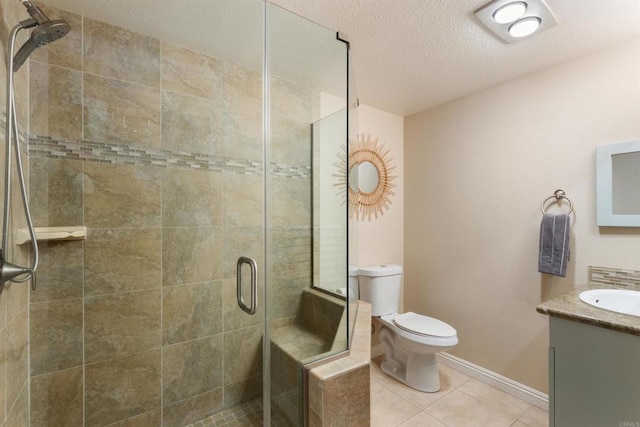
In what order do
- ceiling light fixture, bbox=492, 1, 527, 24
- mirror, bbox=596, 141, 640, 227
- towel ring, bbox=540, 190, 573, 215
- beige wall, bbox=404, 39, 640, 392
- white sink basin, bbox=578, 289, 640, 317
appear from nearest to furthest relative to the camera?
ceiling light fixture, bbox=492, 1, 527, 24
white sink basin, bbox=578, 289, 640, 317
mirror, bbox=596, 141, 640, 227
beige wall, bbox=404, 39, 640, 392
towel ring, bbox=540, 190, 573, 215

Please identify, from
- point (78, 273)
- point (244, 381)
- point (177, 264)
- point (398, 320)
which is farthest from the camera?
point (398, 320)

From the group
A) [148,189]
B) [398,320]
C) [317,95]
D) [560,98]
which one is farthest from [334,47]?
[398,320]

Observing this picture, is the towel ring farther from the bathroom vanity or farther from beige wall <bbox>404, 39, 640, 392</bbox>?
the bathroom vanity

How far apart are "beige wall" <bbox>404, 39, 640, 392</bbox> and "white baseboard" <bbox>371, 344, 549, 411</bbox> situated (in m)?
0.04

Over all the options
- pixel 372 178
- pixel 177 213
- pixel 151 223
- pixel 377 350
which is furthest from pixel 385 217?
pixel 151 223

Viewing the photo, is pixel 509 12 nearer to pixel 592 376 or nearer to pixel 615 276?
pixel 615 276

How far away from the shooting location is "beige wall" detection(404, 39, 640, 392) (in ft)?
5.16

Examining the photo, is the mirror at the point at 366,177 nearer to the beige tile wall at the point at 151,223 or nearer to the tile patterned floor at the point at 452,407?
the beige tile wall at the point at 151,223

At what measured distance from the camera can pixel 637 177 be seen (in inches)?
57.7

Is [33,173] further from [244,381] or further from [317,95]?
[244,381]

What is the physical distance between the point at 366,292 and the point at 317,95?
1.50 metres

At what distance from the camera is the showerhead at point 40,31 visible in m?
0.97

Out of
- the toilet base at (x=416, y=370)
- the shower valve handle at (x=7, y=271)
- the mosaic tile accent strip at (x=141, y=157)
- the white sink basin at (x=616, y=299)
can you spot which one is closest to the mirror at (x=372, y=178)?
the mosaic tile accent strip at (x=141, y=157)

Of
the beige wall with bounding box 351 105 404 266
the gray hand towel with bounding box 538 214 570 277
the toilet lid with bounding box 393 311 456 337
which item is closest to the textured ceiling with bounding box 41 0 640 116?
the beige wall with bounding box 351 105 404 266
